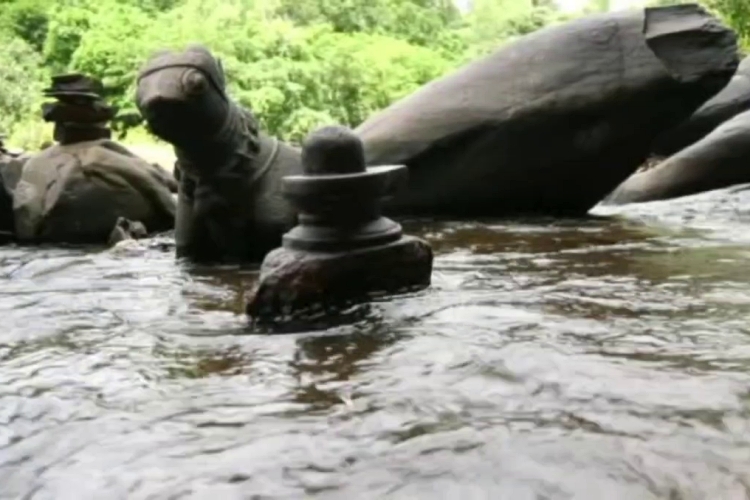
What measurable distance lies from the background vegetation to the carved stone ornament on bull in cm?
1102

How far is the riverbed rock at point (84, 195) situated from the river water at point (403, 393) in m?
1.93

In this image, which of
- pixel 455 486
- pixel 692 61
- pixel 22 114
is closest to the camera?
pixel 455 486

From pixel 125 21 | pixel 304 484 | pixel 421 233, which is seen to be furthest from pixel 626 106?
pixel 125 21

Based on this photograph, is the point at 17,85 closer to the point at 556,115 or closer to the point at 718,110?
the point at 718,110

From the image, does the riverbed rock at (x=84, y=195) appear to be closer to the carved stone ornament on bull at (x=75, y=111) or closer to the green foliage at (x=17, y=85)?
the carved stone ornament on bull at (x=75, y=111)

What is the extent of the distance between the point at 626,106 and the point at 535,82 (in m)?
0.47

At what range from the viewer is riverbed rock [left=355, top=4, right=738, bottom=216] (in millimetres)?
5105

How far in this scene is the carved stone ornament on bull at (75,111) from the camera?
5320 millimetres

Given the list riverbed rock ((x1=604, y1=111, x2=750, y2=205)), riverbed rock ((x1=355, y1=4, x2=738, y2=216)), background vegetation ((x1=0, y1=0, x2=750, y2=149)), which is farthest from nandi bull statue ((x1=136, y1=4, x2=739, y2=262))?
background vegetation ((x1=0, y1=0, x2=750, y2=149))

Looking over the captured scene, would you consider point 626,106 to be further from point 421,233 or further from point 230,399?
point 230,399

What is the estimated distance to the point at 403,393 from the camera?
1.81m

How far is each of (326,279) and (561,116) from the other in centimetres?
286

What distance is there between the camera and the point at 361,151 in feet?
9.34

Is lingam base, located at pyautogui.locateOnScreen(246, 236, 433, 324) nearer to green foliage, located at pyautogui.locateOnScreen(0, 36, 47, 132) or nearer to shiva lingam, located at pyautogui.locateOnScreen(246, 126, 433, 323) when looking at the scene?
shiva lingam, located at pyautogui.locateOnScreen(246, 126, 433, 323)
